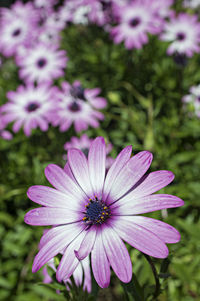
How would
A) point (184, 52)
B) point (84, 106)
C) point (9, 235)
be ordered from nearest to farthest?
point (9, 235)
point (84, 106)
point (184, 52)

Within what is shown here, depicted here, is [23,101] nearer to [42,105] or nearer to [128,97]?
[42,105]

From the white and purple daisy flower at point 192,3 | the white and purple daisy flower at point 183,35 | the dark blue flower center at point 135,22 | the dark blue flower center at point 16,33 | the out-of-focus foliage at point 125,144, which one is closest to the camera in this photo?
the out-of-focus foliage at point 125,144

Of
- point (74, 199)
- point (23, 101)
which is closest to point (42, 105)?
point (23, 101)

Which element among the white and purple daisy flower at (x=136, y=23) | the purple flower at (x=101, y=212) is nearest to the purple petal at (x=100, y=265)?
the purple flower at (x=101, y=212)

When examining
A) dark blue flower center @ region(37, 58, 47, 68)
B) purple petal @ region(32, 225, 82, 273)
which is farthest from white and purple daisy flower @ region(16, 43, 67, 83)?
purple petal @ region(32, 225, 82, 273)

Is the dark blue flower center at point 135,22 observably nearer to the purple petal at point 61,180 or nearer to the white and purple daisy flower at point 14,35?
the white and purple daisy flower at point 14,35

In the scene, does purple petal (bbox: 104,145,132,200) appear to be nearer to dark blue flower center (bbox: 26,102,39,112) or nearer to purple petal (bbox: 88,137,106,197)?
purple petal (bbox: 88,137,106,197)
